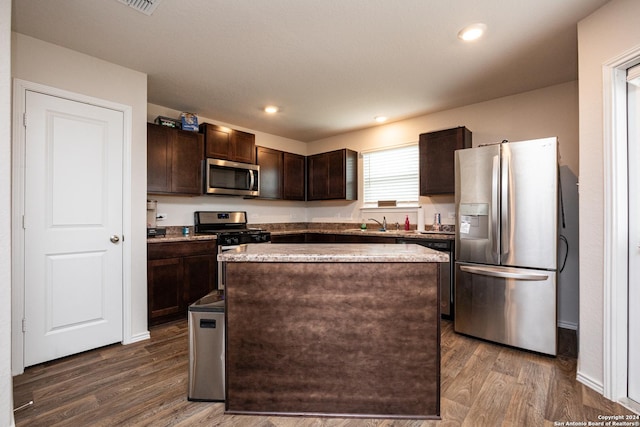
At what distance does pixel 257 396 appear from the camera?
5.57ft

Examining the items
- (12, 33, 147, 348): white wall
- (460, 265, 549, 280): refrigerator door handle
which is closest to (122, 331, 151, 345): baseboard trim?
(12, 33, 147, 348): white wall

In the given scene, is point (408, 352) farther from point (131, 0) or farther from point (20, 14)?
point (20, 14)

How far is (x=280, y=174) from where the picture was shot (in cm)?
476

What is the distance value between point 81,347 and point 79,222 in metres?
1.06

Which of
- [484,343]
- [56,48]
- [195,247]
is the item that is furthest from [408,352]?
[56,48]

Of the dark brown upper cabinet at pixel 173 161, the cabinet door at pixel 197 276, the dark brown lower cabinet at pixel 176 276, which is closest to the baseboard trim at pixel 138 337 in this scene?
the dark brown lower cabinet at pixel 176 276

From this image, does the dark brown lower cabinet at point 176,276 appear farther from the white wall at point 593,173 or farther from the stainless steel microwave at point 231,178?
the white wall at point 593,173

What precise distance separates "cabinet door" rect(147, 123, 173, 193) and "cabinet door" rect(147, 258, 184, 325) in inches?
33.9

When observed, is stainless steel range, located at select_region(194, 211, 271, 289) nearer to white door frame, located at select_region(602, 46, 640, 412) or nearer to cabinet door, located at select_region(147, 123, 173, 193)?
cabinet door, located at select_region(147, 123, 173, 193)

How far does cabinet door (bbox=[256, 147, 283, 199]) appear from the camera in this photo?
450 centimetres

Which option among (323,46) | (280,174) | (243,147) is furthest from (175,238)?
(323,46)

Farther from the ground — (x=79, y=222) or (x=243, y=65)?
(x=243, y=65)

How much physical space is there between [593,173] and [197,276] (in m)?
3.65

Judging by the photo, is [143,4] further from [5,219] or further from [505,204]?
[505,204]
